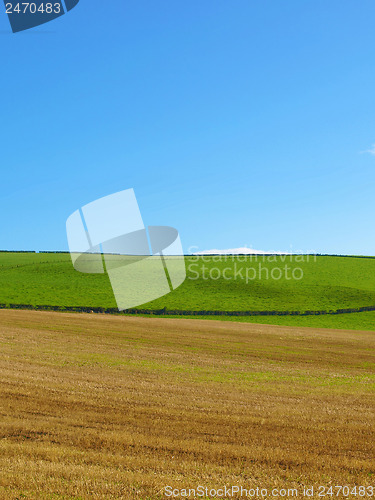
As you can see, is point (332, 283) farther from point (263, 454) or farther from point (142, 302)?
point (263, 454)

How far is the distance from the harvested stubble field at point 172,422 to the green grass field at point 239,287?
1334 inches

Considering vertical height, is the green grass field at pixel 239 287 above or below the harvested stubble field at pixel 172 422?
below

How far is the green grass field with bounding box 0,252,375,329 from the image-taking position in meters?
60.8

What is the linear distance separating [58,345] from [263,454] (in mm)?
19550

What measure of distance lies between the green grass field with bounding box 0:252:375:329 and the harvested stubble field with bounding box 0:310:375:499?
33.9 metres

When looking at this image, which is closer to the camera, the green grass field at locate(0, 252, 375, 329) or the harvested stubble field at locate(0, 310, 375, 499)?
the harvested stubble field at locate(0, 310, 375, 499)

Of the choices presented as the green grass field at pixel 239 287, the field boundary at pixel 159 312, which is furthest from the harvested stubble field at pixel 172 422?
the green grass field at pixel 239 287

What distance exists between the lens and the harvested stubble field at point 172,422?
822 centimetres

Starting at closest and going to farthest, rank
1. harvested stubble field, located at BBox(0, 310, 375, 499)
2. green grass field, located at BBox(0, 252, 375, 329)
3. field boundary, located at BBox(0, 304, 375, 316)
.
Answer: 1. harvested stubble field, located at BBox(0, 310, 375, 499)
2. field boundary, located at BBox(0, 304, 375, 316)
3. green grass field, located at BBox(0, 252, 375, 329)

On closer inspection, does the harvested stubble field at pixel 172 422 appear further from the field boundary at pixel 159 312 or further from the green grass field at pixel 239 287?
the green grass field at pixel 239 287

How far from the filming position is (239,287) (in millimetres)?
77750

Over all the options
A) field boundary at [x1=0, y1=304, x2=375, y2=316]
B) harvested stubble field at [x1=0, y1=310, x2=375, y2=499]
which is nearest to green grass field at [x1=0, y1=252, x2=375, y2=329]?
field boundary at [x1=0, y1=304, x2=375, y2=316]

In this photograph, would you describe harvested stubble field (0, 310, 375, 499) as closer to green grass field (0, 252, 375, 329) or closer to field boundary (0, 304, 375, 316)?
field boundary (0, 304, 375, 316)

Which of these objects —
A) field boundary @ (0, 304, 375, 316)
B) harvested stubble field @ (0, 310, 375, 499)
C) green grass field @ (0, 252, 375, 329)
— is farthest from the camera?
green grass field @ (0, 252, 375, 329)
